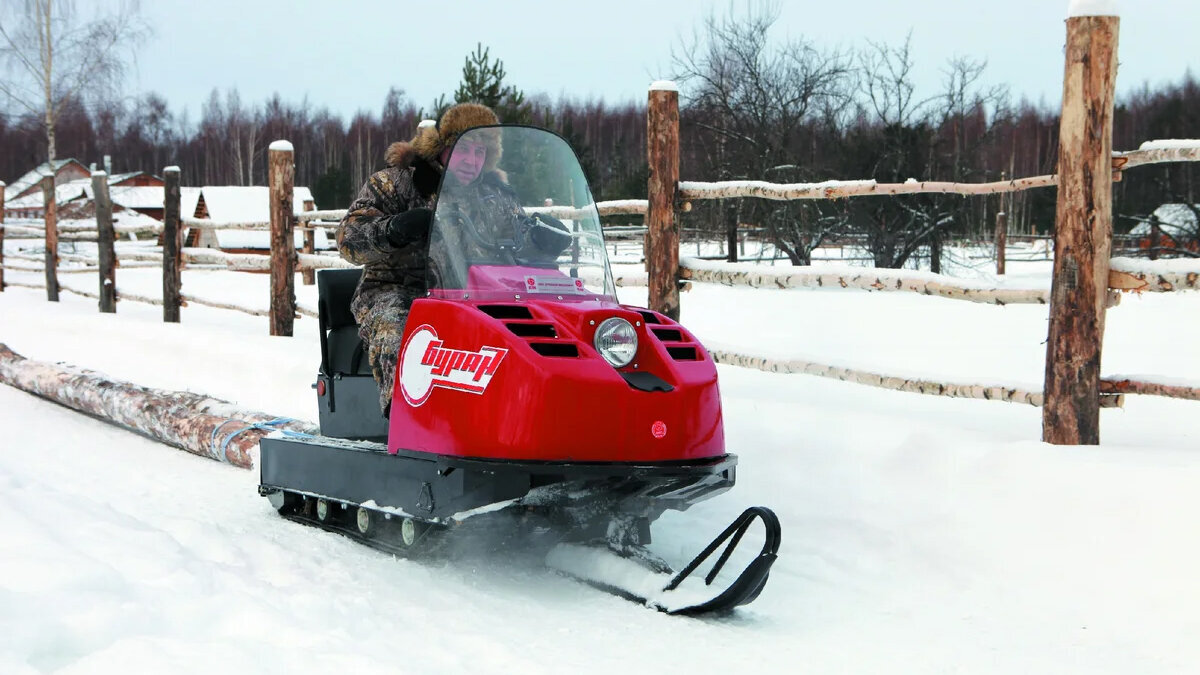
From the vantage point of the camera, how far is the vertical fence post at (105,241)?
12.2 meters

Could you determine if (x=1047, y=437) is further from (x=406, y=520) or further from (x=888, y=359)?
(x=888, y=359)

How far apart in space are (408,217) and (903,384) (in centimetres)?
234

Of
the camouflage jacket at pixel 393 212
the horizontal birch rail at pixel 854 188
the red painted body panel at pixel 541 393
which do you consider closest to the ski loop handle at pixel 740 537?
the red painted body panel at pixel 541 393

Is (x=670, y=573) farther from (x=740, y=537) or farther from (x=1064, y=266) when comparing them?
(x=1064, y=266)

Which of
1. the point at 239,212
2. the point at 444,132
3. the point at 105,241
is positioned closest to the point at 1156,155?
the point at 444,132

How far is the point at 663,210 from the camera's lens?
579 cm

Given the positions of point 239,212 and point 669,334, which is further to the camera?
point 239,212

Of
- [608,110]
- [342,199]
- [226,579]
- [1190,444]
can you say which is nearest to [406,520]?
[226,579]

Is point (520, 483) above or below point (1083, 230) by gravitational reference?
below

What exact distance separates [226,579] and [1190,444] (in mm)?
3722

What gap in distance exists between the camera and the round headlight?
10.5ft

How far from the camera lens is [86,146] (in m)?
71.3

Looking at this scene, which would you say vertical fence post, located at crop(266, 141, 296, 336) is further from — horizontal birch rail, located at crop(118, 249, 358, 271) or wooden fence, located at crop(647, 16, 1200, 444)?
wooden fence, located at crop(647, 16, 1200, 444)

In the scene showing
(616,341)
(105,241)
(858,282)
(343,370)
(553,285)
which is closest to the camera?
(616,341)
